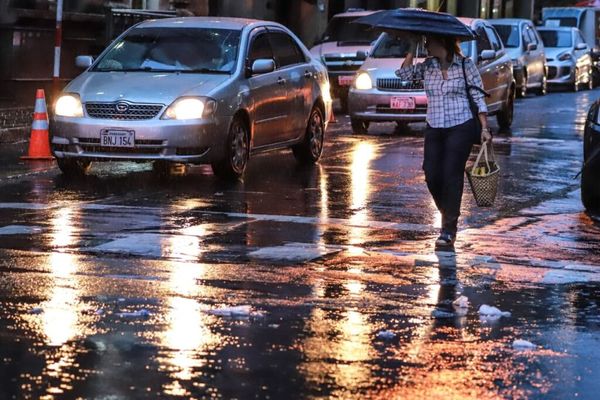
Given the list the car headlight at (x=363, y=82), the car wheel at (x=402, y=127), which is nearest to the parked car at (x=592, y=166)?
the car headlight at (x=363, y=82)

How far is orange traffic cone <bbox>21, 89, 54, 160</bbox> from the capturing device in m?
16.8

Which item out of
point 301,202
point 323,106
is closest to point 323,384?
point 301,202

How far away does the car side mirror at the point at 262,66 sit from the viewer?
15.6 metres

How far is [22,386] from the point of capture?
239 inches

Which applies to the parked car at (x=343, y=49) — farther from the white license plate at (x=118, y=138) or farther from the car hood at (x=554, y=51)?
the car hood at (x=554, y=51)

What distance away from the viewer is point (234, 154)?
15.2 metres

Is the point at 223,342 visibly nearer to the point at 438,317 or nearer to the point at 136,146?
the point at 438,317

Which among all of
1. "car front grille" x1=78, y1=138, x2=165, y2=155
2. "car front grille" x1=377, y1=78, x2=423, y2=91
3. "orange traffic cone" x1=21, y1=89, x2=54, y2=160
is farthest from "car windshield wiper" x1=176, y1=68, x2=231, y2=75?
"car front grille" x1=377, y1=78, x2=423, y2=91

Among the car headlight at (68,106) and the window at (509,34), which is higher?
the car headlight at (68,106)

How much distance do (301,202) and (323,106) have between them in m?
4.78

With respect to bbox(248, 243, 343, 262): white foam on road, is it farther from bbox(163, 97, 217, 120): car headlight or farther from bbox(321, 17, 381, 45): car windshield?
bbox(321, 17, 381, 45): car windshield

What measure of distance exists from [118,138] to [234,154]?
128cm

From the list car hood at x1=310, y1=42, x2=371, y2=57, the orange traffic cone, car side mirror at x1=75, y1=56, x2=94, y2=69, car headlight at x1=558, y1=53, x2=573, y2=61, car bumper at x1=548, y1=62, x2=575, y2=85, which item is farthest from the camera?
car headlight at x1=558, y1=53, x2=573, y2=61

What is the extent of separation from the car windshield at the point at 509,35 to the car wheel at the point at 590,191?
69.2 feet
